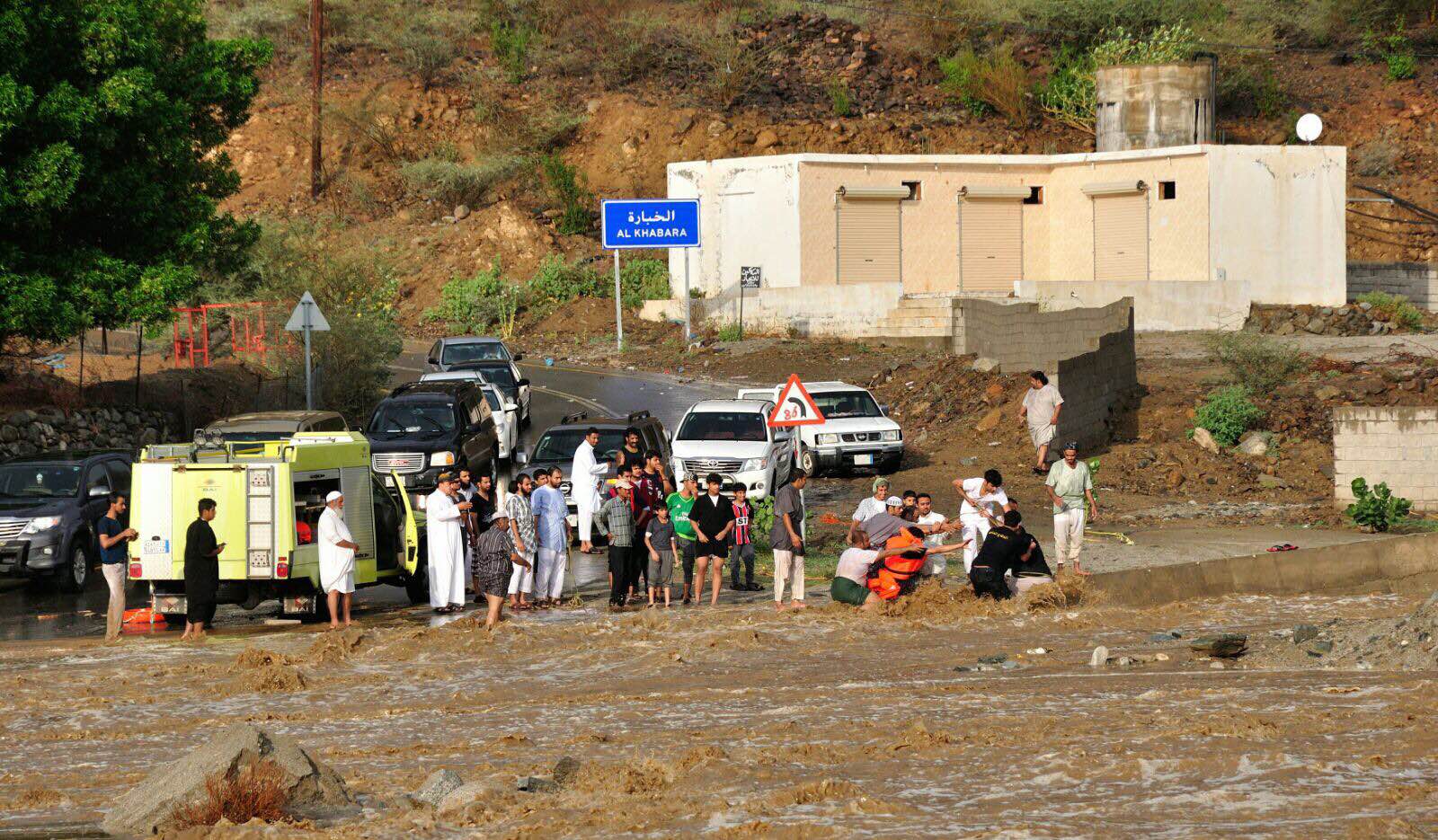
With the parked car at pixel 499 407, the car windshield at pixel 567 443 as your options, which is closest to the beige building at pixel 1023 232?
the parked car at pixel 499 407

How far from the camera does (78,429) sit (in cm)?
2691

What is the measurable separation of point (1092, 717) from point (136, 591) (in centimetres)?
1344

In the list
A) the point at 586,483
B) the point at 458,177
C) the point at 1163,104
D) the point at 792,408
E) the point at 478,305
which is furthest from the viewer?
the point at 458,177

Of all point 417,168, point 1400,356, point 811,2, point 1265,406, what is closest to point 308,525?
point 1265,406

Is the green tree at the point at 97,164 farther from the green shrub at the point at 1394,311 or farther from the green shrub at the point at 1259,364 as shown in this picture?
the green shrub at the point at 1394,311

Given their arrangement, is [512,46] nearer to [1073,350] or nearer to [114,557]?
[1073,350]

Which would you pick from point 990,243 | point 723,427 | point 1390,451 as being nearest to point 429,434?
point 723,427

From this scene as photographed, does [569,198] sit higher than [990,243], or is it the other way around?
[569,198]

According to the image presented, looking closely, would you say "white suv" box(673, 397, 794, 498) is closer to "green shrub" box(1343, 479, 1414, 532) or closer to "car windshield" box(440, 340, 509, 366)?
"green shrub" box(1343, 479, 1414, 532)

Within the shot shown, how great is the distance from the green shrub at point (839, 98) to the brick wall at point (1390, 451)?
4109 cm

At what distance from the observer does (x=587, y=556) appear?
22.9 metres

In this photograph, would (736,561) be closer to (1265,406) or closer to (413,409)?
(413,409)

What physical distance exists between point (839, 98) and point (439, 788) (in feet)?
181

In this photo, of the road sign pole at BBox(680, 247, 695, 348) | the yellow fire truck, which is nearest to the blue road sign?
the road sign pole at BBox(680, 247, 695, 348)
